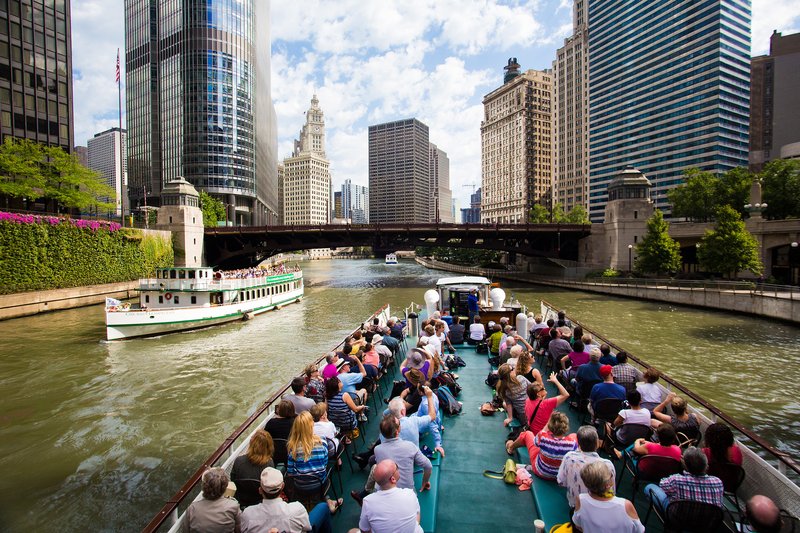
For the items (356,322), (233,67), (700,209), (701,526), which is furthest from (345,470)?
(233,67)

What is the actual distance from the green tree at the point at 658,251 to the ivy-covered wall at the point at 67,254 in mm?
55269

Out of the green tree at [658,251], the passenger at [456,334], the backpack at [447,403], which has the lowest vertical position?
the backpack at [447,403]

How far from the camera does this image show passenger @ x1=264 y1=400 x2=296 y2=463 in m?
6.53

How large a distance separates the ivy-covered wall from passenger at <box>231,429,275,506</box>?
40542mm

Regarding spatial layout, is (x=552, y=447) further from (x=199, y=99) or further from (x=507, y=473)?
(x=199, y=99)

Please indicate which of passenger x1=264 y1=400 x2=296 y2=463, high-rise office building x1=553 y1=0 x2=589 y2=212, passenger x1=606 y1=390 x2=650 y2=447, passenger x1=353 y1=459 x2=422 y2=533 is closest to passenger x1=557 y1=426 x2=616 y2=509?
passenger x1=606 y1=390 x2=650 y2=447

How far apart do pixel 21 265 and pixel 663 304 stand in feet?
179

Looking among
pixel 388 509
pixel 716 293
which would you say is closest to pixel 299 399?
pixel 388 509

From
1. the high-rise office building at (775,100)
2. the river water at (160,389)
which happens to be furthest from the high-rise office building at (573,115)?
the river water at (160,389)

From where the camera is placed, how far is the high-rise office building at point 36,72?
173 feet

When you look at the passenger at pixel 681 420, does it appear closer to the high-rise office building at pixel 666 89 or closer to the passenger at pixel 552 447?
the passenger at pixel 552 447

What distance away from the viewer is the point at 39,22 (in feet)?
184

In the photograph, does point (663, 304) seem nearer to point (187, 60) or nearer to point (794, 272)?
point (794, 272)

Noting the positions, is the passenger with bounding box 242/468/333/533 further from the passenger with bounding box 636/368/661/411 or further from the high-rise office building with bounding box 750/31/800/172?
the high-rise office building with bounding box 750/31/800/172
